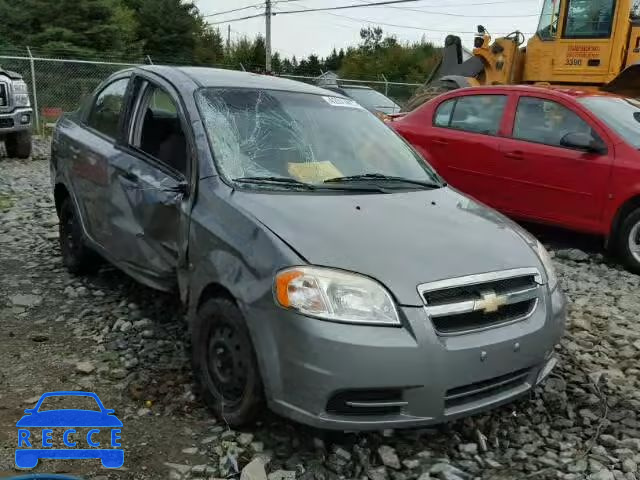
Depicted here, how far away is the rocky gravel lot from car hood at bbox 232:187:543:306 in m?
0.81

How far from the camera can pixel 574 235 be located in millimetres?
6941

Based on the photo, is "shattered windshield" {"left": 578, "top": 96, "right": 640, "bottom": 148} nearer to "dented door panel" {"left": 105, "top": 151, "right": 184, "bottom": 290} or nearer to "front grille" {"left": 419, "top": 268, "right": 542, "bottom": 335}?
"front grille" {"left": 419, "top": 268, "right": 542, "bottom": 335}

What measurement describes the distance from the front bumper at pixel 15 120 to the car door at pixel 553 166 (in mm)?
8017

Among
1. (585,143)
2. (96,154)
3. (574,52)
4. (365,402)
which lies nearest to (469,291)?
(365,402)

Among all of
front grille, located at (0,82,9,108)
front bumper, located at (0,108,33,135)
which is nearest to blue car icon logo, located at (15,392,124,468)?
front bumper, located at (0,108,33,135)

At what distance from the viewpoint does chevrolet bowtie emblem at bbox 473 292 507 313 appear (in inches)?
105

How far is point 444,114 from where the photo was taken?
7406mm

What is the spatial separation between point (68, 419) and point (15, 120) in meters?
8.91

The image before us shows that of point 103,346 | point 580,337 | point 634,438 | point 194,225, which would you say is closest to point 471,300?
point 634,438

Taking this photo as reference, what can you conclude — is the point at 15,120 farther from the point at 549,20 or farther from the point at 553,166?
the point at 549,20

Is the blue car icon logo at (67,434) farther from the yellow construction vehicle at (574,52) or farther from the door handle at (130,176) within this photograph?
the yellow construction vehicle at (574,52)

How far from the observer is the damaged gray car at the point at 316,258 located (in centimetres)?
252

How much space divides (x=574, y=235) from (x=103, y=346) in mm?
5207

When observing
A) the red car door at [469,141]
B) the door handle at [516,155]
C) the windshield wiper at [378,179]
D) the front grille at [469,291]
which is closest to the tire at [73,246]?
the windshield wiper at [378,179]
